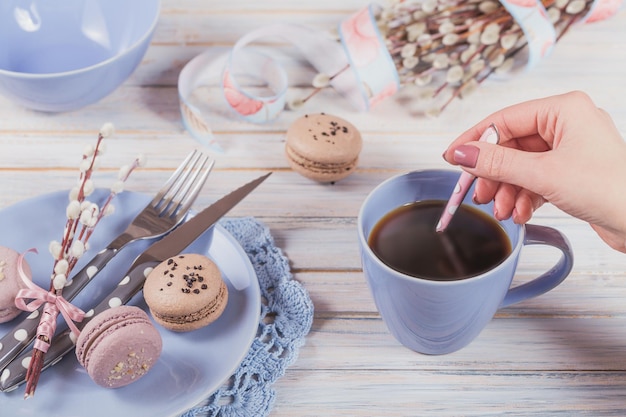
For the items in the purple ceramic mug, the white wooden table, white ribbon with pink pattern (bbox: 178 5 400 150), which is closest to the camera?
the purple ceramic mug

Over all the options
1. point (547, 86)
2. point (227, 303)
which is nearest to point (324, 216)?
point (227, 303)

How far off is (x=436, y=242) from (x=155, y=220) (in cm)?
41

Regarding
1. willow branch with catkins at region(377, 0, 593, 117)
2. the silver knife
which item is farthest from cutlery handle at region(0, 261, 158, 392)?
willow branch with catkins at region(377, 0, 593, 117)

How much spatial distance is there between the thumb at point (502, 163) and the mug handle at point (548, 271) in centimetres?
6

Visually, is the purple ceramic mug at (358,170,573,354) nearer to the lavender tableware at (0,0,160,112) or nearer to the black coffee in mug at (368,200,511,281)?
the black coffee in mug at (368,200,511,281)

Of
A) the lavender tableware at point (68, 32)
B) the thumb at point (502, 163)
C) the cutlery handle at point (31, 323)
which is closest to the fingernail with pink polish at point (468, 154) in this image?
the thumb at point (502, 163)

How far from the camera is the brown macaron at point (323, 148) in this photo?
3.76ft

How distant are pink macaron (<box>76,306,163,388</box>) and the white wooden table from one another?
0.18 metres

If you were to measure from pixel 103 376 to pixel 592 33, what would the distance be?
3.86 ft

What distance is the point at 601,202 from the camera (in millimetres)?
848

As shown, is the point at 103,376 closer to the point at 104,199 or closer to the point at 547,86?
the point at 104,199

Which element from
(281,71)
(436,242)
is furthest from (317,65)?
(436,242)

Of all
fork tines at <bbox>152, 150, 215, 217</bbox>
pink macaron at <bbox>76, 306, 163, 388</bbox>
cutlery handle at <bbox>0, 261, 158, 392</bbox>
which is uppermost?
pink macaron at <bbox>76, 306, 163, 388</bbox>

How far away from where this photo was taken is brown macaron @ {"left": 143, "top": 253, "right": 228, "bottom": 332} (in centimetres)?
90
